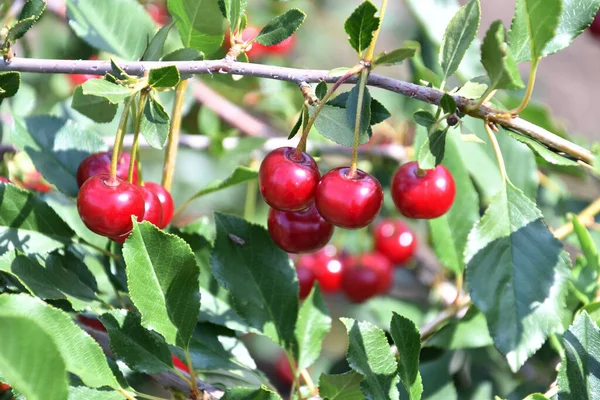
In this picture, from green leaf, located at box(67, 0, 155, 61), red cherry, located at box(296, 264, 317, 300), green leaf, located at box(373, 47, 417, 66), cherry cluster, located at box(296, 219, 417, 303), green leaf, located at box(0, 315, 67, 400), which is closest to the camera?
green leaf, located at box(0, 315, 67, 400)

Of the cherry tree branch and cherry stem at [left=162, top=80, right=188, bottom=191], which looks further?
cherry stem at [left=162, top=80, right=188, bottom=191]

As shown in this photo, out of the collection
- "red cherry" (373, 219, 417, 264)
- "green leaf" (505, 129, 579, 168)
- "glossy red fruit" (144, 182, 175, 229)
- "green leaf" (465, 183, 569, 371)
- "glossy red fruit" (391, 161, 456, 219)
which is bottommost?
"red cherry" (373, 219, 417, 264)

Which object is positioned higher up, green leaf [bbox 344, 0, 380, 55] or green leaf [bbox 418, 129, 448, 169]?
green leaf [bbox 344, 0, 380, 55]

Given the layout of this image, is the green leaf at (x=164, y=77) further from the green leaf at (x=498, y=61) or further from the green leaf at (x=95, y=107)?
the green leaf at (x=498, y=61)

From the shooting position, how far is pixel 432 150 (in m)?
0.84

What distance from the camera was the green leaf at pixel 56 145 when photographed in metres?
1.04

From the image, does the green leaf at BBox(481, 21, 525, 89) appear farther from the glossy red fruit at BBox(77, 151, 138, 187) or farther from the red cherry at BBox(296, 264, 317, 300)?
the red cherry at BBox(296, 264, 317, 300)

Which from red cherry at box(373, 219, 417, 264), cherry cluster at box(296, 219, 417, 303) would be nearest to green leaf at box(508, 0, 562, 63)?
cherry cluster at box(296, 219, 417, 303)

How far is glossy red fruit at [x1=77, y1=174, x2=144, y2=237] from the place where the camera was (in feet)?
2.76

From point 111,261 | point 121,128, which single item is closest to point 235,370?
point 111,261

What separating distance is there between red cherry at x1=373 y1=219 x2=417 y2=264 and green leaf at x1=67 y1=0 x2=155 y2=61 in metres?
1.01

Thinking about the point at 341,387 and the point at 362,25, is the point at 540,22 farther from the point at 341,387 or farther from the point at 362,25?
the point at 341,387

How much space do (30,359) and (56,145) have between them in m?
0.59

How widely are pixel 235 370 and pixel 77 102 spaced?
442 mm
